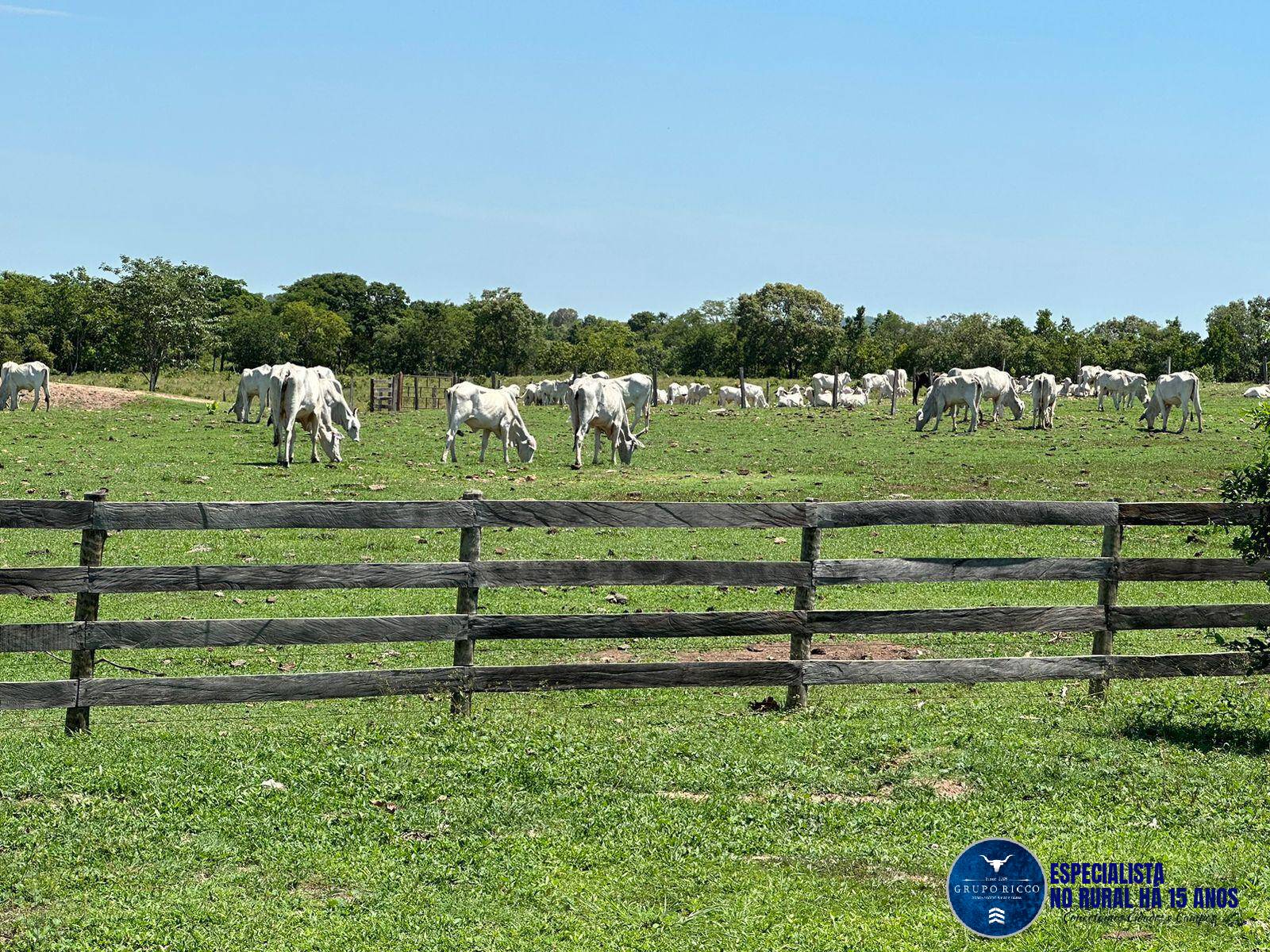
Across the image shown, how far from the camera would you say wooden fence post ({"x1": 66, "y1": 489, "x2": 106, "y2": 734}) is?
833 cm

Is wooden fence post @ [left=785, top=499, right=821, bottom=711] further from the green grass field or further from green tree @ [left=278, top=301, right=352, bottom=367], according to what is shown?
green tree @ [left=278, top=301, right=352, bottom=367]

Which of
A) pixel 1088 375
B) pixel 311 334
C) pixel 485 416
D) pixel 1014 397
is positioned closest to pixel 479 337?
pixel 311 334

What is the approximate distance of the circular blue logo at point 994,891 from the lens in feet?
18.2

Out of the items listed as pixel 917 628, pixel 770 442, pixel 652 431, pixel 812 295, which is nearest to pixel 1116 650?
pixel 917 628

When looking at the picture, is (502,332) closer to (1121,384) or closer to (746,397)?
(746,397)

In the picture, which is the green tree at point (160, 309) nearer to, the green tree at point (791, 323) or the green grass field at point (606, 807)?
the green tree at point (791, 323)

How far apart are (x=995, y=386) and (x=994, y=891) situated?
4319cm

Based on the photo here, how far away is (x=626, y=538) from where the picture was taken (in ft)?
64.7

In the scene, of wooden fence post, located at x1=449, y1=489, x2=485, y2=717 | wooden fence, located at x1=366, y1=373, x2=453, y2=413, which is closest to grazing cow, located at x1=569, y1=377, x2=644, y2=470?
wooden fence post, located at x1=449, y1=489, x2=485, y2=717

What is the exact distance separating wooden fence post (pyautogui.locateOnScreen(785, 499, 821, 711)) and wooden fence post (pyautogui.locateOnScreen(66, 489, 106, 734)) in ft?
16.0

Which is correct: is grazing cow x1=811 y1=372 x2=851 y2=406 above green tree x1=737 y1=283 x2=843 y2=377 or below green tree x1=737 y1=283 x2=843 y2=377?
below

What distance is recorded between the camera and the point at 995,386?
46875mm

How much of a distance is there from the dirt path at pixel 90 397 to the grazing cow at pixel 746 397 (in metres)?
26.9

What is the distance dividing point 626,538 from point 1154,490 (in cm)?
1216
